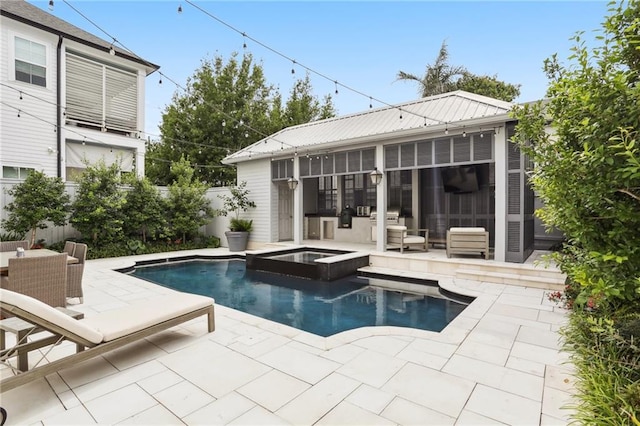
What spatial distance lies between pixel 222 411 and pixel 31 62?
42.1 ft

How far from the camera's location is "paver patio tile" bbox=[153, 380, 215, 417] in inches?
92.4

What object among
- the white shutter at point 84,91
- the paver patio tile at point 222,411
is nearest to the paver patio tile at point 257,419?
the paver patio tile at point 222,411

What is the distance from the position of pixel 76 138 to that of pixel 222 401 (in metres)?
12.0

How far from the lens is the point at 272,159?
11.5 m

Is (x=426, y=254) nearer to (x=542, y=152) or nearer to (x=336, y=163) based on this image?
(x=336, y=163)

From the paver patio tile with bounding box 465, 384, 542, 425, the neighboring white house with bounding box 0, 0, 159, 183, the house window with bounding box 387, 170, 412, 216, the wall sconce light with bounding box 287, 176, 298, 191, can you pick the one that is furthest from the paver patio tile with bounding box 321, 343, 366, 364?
the neighboring white house with bounding box 0, 0, 159, 183

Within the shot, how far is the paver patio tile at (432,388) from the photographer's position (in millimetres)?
2375

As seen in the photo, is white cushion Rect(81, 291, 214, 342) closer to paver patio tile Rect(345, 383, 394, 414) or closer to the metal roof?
paver patio tile Rect(345, 383, 394, 414)

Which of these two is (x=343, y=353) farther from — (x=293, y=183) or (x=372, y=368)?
(x=293, y=183)

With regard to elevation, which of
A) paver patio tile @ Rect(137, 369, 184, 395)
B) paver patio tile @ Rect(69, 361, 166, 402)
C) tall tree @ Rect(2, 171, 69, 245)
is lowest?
paver patio tile @ Rect(69, 361, 166, 402)

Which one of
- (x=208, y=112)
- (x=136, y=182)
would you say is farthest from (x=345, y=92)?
(x=208, y=112)

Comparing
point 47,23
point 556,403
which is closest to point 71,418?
point 556,403

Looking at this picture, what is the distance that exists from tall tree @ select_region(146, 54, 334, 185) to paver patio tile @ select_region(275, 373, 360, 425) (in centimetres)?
1619

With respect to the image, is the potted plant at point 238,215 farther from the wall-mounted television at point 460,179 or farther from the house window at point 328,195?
the wall-mounted television at point 460,179
